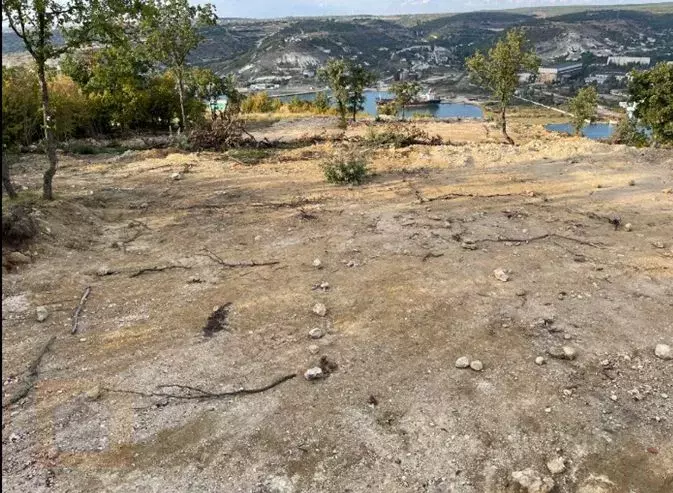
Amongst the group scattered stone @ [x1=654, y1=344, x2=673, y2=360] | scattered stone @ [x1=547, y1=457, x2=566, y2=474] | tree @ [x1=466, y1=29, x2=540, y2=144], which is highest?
tree @ [x1=466, y1=29, x2=540, y2=144]

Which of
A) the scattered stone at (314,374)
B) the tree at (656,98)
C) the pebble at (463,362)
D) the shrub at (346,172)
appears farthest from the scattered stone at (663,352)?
the tree at (656,98)

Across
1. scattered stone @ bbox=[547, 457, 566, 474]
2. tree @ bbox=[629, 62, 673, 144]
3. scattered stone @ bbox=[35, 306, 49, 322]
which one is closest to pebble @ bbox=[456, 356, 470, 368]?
scattered stone @ bbox=[547, 457, 566, 474]

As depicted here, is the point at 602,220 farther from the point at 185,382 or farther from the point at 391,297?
the point at 185,382

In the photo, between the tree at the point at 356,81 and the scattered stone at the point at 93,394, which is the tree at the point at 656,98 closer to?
the tree at the point at 356,81

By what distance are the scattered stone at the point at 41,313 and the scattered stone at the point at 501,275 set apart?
6.04 m

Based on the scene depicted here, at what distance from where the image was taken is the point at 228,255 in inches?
334

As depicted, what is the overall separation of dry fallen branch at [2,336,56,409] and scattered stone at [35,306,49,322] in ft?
1.79

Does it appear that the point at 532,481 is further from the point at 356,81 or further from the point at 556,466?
the point at 356,81

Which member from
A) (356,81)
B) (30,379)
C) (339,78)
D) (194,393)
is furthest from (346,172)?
(356,81)

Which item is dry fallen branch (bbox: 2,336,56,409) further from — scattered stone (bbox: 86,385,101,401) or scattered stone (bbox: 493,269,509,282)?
scattered stone (bbox: 493,269,509,282)

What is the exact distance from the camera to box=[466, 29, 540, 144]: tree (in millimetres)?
24594

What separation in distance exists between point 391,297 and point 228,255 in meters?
2.99

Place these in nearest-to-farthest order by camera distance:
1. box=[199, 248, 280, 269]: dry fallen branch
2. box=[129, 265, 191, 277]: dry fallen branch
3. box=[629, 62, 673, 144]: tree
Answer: box=[129, 265, 191, 277]: dry fallen branch < box=[199, 248, 280, 269]: dry fallen branch < box=[629, 62, 673, 144]: tree

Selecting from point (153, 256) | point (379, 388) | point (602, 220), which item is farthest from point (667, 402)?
point (153, 256)
